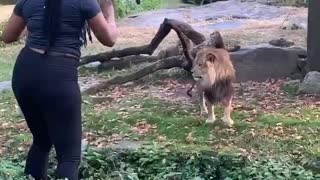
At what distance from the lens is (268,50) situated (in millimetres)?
8508

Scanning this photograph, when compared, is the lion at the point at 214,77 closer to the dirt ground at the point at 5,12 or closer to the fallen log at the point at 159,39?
the fallen log at the point at 159,39

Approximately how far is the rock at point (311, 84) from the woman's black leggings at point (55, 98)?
3725 mm

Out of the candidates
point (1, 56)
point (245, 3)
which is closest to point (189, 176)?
point (1, 56)

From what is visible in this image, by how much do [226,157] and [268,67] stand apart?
10.7 ft

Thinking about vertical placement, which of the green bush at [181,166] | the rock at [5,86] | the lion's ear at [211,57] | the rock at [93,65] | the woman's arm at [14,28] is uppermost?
the woman's arm at [14,28]

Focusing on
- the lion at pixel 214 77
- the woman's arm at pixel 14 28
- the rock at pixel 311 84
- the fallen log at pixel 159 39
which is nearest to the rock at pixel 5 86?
the fallen log at pixel 159 39

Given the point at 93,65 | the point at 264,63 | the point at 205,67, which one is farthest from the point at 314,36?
the point at 93,65

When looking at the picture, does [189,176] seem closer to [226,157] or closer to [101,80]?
[226,157]

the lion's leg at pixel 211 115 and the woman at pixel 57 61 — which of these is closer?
the woman at pixel 57 61

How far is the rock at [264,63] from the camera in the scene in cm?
841

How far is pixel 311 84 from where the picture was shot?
7398mm

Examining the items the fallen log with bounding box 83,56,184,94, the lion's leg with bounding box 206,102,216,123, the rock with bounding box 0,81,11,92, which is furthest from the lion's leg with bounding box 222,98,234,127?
the rock with bounding box 0,81,11,92

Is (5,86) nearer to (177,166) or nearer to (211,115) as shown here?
(211,115)

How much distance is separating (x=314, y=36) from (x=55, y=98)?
14.5 ft
